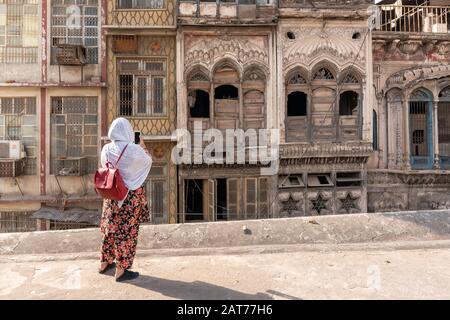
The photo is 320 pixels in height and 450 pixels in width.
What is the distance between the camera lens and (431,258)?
411cm

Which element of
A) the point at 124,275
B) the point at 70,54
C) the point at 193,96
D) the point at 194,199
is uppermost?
the point at 70,54

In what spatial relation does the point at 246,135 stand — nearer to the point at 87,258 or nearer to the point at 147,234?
the point at 147,234

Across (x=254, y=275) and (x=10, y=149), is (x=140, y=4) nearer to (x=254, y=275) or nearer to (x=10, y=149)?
(x=10, y=149)

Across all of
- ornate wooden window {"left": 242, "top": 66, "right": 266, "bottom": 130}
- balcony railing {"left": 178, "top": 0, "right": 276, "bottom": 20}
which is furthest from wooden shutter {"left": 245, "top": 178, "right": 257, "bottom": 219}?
balcony railing {"left": 178, "top": 0, "right": 276, "bottom": 20}

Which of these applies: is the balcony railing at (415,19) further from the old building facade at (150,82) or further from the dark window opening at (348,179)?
the old building facade at (150,82)

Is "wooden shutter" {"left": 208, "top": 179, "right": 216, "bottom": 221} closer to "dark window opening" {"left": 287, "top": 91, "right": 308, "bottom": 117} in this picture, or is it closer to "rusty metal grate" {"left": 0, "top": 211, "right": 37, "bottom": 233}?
"dark window opening" {"left": 287, "top": 91, "right": 308, "bottom": 117}

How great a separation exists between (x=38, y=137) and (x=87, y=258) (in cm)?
1002

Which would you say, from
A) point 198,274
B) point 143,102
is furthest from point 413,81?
point 198,274

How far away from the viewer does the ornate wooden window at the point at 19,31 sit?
12414 millimetres

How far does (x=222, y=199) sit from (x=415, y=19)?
11.0m

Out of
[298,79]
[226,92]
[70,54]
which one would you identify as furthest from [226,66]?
[70,54]

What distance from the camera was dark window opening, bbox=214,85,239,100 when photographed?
1261cm

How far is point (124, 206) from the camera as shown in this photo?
11.3 ft

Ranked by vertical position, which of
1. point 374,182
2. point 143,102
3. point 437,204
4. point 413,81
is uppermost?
point 413,81
